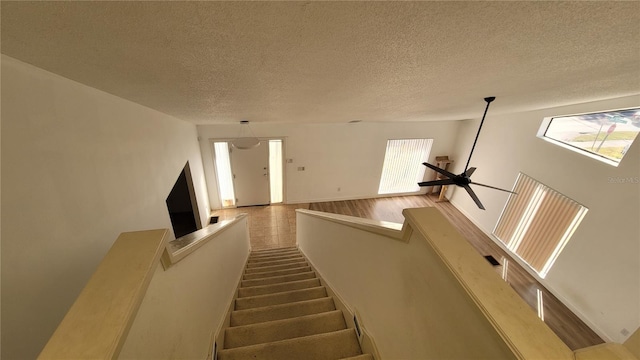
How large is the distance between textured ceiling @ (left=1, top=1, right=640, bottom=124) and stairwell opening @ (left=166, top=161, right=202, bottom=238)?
114 inches

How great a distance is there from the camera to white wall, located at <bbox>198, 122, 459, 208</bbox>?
528cm

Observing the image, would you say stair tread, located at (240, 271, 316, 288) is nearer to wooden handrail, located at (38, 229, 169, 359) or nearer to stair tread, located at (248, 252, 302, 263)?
stair tread, located at (248, 252, 302, 263)

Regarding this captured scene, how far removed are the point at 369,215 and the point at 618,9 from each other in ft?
17.5

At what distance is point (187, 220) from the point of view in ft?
13.6

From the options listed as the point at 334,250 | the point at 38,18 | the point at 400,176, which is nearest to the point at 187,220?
the point at 334,250

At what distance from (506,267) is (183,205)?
6286 mm

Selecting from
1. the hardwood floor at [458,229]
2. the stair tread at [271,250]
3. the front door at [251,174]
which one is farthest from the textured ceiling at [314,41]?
the front door at [251,174]

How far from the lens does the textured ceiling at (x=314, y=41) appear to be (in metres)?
0.57

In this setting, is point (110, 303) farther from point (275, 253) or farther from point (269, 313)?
point (275, 253)

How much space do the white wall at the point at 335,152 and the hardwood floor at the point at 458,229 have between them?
1.38 feet

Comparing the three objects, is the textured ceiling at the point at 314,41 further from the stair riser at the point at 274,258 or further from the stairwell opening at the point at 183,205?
the stair riser at the point at 274,258

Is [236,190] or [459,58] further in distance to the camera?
[236,190]

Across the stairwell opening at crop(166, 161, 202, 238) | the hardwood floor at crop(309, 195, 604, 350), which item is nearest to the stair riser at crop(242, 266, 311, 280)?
the stairwell opening at crop(166, 161, 202, 238)

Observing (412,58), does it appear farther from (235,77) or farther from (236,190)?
(236,190)
